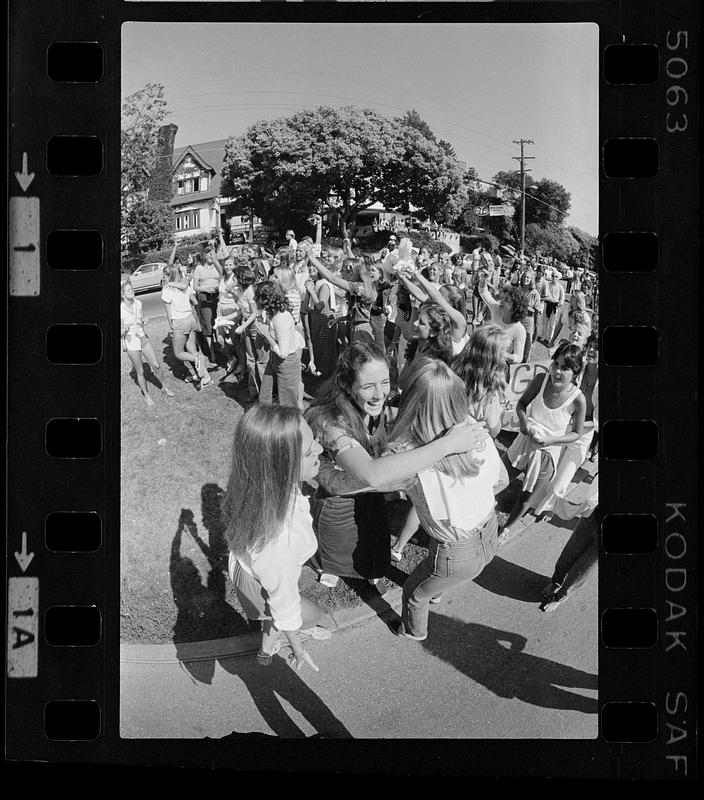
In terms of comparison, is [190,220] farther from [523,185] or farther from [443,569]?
[443,569]

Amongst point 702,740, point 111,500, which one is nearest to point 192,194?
point 111,500

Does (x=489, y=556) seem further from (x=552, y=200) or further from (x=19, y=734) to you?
(x=19, y=734)

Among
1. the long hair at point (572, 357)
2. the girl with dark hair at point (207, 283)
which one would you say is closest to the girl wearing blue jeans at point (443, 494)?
the long hair at point (572, 357)

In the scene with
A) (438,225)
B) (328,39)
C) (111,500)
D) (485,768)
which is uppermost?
(328,39)

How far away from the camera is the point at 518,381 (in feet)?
A: 15.7

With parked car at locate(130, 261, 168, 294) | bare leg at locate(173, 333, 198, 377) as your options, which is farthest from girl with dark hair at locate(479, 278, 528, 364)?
parked car at locate(130, 261, 168, 294)

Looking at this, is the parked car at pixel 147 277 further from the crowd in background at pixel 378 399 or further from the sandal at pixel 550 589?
the sandal at pixel 550 589

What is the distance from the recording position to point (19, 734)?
15.6 feet

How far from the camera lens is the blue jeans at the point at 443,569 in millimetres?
4648

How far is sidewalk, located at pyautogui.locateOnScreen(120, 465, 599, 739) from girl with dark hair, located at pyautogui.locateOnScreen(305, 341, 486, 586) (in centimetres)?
62

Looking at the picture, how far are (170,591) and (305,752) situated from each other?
1.17 metres

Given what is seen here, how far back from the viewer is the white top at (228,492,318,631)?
4520 millimetres

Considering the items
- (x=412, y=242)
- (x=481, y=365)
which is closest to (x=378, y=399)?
(x=481, y=365)

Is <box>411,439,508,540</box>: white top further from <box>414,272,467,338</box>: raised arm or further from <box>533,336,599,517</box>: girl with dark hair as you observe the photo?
<box>414,272,467,338</box>: raised arm
